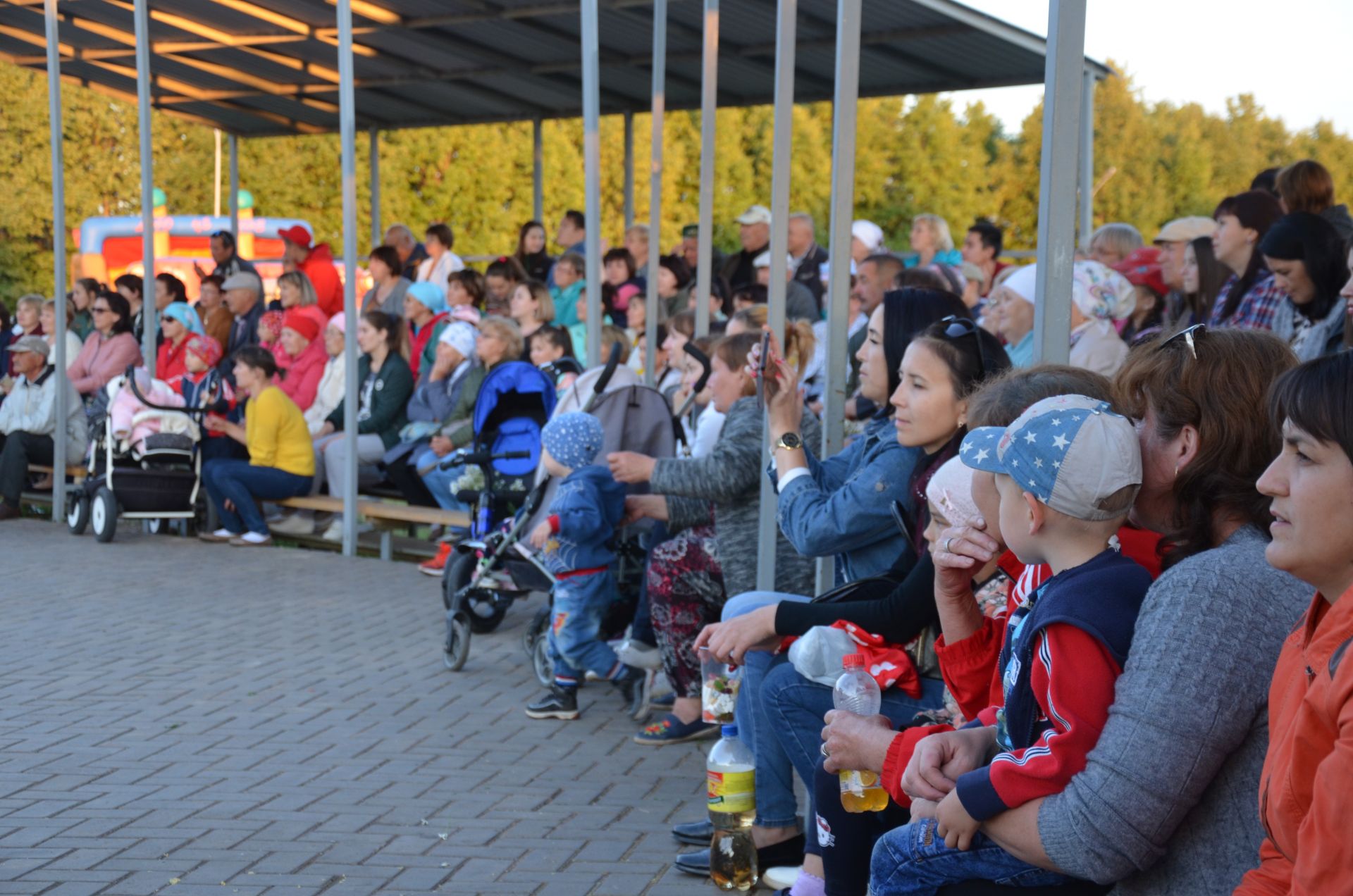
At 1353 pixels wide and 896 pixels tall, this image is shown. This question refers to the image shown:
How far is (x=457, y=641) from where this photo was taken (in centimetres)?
677

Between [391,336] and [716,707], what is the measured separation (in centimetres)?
696

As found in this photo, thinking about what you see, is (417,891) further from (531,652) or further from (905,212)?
(905,212)

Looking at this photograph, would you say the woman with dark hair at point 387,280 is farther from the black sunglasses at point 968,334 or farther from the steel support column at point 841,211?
the black sunglasses at point 968,334

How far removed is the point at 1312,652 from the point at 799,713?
79.8 inches

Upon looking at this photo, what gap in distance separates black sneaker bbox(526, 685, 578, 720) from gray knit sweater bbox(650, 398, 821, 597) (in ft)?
3.23

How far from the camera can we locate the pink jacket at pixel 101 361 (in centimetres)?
1236

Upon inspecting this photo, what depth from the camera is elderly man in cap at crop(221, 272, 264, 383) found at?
12.7 metres

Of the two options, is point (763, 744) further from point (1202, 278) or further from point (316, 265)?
point (316, 265)

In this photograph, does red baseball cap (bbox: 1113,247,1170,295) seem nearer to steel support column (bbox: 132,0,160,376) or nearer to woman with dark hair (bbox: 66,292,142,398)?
steel support column (bbox: 132,0,160,376)

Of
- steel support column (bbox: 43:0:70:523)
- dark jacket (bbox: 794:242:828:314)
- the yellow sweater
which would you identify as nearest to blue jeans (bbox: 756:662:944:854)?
dark jacket (bbox: 794:242:828:314)

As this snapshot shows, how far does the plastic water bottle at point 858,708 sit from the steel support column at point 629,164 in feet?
37.5

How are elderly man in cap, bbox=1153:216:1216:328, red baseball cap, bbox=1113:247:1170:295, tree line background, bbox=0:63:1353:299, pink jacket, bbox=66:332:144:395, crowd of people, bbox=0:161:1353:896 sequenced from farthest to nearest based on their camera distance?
tree line background, bbox=0:63:1353:299 → pink jacket, bbox=66:332:144:395 → red baseball cap, bbox=1113:247:1170:295 → elderly man in cap, bbox=1153:216:1216:328 → crowd of people, bbox=0:161:1353:896

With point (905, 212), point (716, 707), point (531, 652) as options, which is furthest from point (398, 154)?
point (716, 707)

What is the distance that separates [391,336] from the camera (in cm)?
1086
